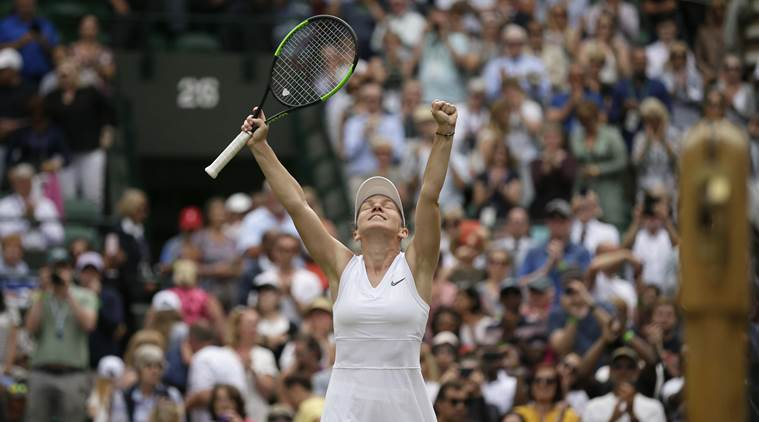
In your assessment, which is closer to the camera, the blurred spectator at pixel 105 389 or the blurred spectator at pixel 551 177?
the blurred spectator at pixel 105 389

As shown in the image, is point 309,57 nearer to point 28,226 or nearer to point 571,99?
point 28,226

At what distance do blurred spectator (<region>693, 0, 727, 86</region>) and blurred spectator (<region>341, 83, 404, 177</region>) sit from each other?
326cm

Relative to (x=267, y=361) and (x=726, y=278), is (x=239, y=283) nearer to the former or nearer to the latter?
(x=267, y=361)

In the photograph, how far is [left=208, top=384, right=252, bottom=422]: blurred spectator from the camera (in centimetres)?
1162

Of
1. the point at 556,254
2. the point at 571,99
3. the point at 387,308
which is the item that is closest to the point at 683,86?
the point at 571,99

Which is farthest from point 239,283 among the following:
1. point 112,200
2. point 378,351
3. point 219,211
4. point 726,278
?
point 726,278

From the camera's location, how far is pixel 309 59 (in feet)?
26.3

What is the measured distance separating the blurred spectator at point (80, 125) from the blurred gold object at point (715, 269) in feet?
44.8

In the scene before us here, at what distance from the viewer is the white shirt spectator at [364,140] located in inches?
647

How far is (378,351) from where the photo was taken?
22.8 ft

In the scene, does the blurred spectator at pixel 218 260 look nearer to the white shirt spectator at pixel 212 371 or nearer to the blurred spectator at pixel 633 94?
the white shirt spectator at pixel 212 371

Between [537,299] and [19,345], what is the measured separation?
13.4 ft

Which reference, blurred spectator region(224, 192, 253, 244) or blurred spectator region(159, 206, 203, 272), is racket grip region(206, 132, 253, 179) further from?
blurred spectator region(224, 192, 253, 244)

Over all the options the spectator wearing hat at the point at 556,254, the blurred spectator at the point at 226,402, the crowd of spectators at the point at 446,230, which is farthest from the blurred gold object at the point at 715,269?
the spectator wearing hat at the point at 556,254
